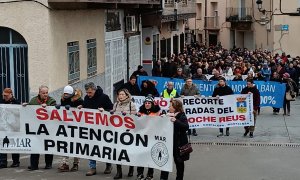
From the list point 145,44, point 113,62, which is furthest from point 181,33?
point 113,62

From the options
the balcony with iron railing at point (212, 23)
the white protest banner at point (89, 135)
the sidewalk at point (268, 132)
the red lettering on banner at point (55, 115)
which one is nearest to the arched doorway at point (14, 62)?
the white protest banner at point (89, 135)

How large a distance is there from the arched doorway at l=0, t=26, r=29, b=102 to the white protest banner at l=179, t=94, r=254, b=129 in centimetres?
414

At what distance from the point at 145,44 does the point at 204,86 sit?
1297cm

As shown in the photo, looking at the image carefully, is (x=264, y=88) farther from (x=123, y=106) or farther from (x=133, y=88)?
(x=123, y=106)

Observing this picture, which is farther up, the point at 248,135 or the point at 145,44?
the point at 145,44

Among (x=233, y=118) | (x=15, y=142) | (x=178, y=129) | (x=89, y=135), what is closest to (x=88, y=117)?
(x=89, y=135)

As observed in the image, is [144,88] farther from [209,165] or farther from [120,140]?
[120,140]

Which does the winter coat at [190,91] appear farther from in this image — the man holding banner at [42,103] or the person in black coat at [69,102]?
the man holding banner at [42,103]

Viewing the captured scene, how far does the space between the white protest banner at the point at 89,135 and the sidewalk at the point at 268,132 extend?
185 inches

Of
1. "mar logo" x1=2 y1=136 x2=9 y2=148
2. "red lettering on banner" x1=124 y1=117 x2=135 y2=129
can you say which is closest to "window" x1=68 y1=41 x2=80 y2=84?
"mar logo" x1=2 y1=136 x2=9 y2=148

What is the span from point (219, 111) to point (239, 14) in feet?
122

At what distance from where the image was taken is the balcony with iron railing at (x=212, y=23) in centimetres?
5491

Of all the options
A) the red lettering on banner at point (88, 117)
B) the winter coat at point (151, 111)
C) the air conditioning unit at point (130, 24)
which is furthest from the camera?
the air conditioning unit at point (130, 24)

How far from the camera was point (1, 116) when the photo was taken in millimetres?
12047
